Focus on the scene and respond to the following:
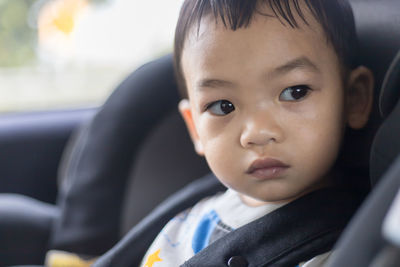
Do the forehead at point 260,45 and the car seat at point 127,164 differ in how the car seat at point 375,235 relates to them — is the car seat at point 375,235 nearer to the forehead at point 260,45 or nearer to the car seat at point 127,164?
the forehead at point 260,45

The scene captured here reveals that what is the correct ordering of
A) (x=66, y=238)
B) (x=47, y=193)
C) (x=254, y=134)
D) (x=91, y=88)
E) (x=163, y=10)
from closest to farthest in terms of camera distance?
(x=254, y=134)
(x=66, y=238)
(x=47, y=193)
(x=163, y=10)
(x=91, y=88)

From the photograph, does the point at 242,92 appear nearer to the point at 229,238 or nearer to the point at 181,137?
the point at 229,238

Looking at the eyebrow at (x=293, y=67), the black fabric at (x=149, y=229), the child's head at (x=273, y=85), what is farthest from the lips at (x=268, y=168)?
the black fabric at (x=149, y=229)

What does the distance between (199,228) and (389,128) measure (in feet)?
1.22

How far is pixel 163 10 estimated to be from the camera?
169 centimetres

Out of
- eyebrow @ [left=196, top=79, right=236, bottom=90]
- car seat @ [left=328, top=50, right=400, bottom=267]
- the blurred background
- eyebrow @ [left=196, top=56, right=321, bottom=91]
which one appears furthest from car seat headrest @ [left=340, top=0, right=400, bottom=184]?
the blurred background

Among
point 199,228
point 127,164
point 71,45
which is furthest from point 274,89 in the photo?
point 71,45

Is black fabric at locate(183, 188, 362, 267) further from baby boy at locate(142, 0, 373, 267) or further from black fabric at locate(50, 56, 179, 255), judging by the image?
black fabric at locate(50, 56, 179, 255)

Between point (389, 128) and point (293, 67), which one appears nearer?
point (389, 128)

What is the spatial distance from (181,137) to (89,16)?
33.2 inches

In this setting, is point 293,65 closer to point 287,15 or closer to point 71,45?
point 287,15

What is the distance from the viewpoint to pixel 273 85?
0.73 meters

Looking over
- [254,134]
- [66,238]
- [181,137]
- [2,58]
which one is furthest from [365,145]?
[2,58]

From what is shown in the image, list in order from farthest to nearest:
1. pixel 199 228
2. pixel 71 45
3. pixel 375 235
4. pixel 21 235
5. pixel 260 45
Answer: pixel 71 45
pixel 21 235
pixel 199 228
pixel 260 45
pixel 375 235
